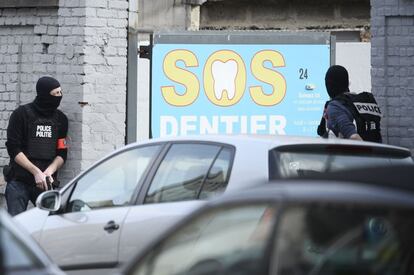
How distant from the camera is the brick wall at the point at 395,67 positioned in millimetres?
10375

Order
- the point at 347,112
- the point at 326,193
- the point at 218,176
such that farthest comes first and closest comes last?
the point at 347,112 < the point at 218,176 < the point at 326,193

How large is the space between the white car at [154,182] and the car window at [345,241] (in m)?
2.23

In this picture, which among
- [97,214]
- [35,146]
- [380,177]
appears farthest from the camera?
[35,146]

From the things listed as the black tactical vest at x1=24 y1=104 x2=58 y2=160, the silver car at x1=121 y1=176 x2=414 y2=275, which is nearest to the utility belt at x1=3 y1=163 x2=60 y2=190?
the black tactical vest at x1=24 y1=104 x2=58 y2=160

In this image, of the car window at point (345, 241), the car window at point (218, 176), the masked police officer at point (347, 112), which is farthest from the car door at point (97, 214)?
the car window at point (345, 241)

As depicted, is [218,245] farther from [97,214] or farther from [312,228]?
[97,214]

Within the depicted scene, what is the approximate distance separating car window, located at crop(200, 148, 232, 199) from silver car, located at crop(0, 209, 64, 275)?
2.40 metres

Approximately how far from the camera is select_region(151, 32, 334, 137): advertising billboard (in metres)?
11.0

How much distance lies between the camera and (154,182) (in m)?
6.87

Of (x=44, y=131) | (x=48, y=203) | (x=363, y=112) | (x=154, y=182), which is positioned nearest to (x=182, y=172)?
(x=154, y=182)

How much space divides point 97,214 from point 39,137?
3373 mm

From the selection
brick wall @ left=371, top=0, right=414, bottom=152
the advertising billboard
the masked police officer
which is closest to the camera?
the masked police officer

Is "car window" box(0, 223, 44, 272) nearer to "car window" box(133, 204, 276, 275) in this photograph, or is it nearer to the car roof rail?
"car window" box(133, 204, 276, 275)

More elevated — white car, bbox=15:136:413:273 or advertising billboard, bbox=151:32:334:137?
advertising billboard, bbox=151:32:334:137
